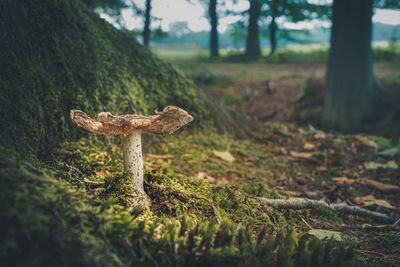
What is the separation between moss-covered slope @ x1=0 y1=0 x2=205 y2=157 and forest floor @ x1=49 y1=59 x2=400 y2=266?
36 cm

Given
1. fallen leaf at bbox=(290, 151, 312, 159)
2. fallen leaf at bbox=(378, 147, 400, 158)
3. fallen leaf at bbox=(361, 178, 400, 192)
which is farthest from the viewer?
fallen leaf at bbox=(378, 147, 400, 158)

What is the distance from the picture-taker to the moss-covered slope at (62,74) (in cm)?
192

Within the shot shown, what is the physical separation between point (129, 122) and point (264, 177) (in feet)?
7.33

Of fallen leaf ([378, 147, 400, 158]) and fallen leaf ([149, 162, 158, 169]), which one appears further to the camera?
fallen leaf ([378, 147, 400, 158])

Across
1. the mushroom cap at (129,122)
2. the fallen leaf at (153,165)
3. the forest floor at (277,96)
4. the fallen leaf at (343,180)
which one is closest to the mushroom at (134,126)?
the mushroom cap at (129,122)

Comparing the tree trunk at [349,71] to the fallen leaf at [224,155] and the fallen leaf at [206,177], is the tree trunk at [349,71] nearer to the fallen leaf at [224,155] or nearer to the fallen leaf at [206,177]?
the fallen leaf at [224,155]

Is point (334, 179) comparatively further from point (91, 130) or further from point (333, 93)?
point (333, 93)

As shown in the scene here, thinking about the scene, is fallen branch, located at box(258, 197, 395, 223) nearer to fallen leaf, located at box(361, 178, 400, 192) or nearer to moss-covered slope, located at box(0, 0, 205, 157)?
fallen leaf, located at box(361, 178, 400, 192)

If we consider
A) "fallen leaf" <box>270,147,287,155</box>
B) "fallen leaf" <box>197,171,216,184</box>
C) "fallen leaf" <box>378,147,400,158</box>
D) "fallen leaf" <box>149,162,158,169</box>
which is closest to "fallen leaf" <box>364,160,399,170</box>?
"fallen leaf" <box>378,147,400,158</box>

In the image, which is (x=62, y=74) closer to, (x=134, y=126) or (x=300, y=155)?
(x=134, y=126)

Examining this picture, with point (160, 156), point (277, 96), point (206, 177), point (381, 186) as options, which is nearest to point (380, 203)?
point (381, 186)

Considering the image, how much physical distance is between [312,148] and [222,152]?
6.74 ft

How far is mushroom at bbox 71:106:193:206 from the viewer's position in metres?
1.50

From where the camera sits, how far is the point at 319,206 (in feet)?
8.02
